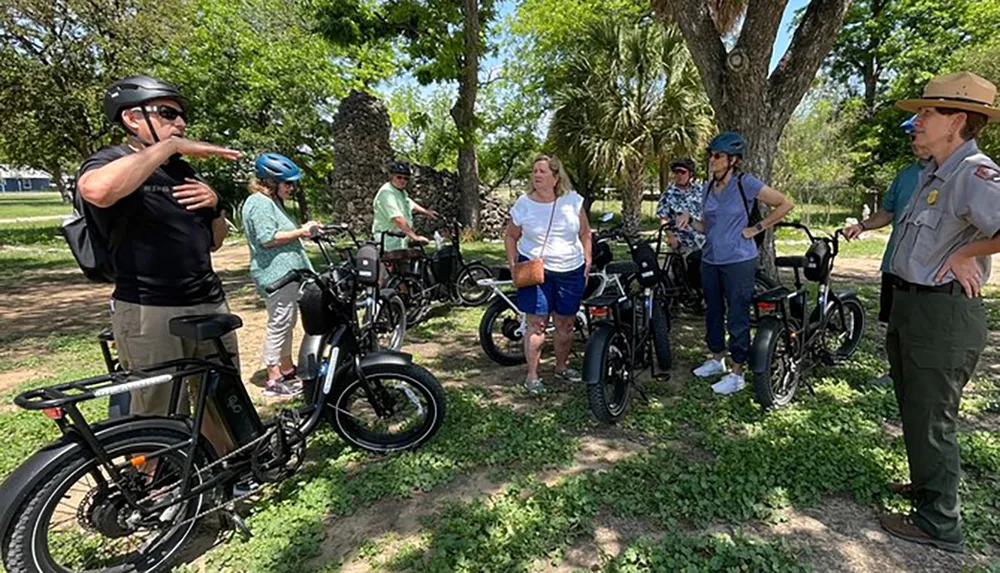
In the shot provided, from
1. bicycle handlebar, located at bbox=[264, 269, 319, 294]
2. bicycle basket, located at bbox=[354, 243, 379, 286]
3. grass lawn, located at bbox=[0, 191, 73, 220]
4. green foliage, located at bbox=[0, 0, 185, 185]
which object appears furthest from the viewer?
grass lawn, located at bbox=[0, 191, 73, 220]

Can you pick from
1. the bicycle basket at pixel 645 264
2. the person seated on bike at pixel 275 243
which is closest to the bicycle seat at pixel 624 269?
the bicycle basket at pixel 645 264

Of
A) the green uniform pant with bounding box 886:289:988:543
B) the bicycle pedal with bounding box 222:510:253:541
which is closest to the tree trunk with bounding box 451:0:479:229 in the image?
the bicycle pedal with bounding box 222:510:253:541

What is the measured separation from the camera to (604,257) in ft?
Result: 16.1

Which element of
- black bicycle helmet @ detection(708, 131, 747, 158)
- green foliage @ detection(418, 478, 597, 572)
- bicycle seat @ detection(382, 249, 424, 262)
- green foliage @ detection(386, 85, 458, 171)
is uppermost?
green foliage @ detection(386, 85, 458, 171)

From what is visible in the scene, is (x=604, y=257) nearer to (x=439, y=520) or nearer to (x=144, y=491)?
(x=439, y=520)

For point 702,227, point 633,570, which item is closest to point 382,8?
point 702,227

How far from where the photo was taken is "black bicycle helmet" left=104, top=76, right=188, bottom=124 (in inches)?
75.9

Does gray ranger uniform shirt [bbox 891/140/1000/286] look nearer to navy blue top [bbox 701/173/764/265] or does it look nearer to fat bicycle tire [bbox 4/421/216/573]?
navy blue top [bbox 701/173/764/265]

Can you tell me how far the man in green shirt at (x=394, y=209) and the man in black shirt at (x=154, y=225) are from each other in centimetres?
303

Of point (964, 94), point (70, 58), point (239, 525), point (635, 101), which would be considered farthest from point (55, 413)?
point (70, 58)

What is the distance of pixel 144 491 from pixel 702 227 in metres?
3.50

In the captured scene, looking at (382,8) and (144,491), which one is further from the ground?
(382,8)

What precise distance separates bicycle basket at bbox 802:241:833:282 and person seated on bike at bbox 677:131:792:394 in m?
0.39

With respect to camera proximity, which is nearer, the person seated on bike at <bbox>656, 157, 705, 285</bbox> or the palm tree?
the person seated on bike at <bbox>656, 157, 705, 285</bbox>
